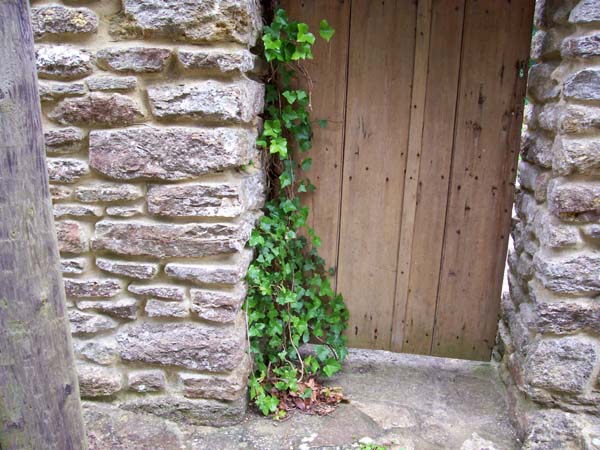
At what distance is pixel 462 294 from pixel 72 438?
1.88 meters

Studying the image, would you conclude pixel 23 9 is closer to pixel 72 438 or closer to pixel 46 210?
pixel 46 210

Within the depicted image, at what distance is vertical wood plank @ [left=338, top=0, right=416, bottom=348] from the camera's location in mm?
2244

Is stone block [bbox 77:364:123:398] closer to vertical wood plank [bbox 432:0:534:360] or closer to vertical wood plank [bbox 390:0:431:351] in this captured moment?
vertical wood plank [bbox 390:0:431:351]

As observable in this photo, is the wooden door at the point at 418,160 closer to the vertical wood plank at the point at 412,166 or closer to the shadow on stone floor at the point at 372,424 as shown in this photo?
the vertical wood plank at the point at 412,166

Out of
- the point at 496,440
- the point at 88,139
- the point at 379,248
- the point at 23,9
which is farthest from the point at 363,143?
the point at 23,9

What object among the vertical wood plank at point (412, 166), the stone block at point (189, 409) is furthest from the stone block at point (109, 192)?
the vertical wood plank at point (412, 166)

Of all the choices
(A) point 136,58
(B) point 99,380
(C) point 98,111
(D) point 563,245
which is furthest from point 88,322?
(D) point 563,245

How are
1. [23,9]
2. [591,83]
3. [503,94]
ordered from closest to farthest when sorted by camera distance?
[23,9]
[591,83]
[503,94]

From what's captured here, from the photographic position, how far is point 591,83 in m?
1.68

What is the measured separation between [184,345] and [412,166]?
4.41 feet

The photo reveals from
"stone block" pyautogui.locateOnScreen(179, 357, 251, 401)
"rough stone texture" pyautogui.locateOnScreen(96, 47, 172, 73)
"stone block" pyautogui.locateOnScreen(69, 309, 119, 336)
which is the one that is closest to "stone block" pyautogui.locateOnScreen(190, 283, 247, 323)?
Answer: "stone block" pyautogui.locateOnScreen(179, 357, 251, 401)

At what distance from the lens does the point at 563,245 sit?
5.88ft

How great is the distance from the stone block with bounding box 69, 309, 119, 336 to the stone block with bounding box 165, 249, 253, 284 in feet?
1.12

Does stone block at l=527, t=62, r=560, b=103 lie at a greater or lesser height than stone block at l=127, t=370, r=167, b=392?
greater
